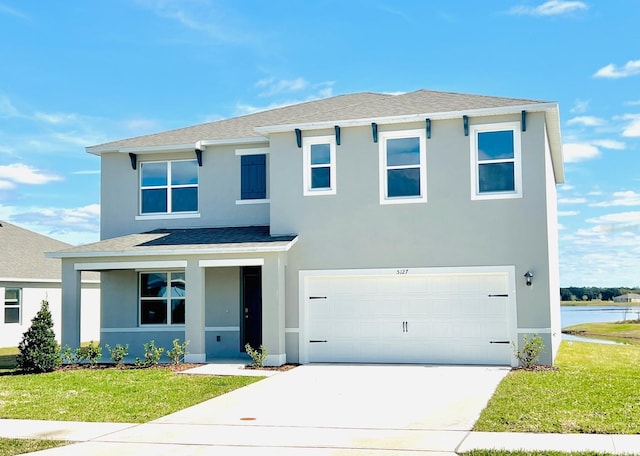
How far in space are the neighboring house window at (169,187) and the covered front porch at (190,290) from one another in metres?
0.86

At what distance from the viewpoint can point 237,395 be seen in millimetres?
13070

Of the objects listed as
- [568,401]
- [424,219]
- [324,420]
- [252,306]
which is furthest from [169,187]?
[568,401]

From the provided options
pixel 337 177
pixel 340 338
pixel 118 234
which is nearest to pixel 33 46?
pixel 118 234

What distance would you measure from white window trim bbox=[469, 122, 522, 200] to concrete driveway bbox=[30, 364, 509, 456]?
A: 14.1 ft

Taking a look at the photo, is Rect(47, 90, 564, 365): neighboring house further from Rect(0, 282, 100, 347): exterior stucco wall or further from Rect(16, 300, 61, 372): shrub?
Rect(0, 282, 100, 347): exterior stucco wall

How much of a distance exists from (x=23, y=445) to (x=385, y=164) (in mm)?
11179

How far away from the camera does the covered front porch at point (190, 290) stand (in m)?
17.7

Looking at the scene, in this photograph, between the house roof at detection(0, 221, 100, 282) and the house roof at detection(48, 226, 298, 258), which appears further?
the house roof at detection(0, 221, 100, 282)

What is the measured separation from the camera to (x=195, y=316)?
59.2ft

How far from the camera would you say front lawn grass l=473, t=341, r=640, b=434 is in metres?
9.82

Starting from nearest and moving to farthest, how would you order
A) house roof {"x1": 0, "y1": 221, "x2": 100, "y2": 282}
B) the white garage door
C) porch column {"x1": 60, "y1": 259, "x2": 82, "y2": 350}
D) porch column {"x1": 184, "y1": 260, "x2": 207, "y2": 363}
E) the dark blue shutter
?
the white garage door → porch column {"x1": 184, "y1": 260, "x2": 207, "y2": 363} → porch column {"x1": 60, "y1": 259, "x2": 82, "y2": 350} → the dark blue shutter → house roof {"x1": 0, "y1": 221, "x2": 100, "y2": 282}

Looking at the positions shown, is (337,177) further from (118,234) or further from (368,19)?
(118,234)

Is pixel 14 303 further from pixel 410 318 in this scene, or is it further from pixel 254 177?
pixel 410 318

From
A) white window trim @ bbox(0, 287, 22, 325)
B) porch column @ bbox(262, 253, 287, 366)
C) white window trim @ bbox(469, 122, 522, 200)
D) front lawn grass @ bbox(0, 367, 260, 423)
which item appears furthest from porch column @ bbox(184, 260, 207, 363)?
white window trim @ bbox(0, 287, 22, 325)
